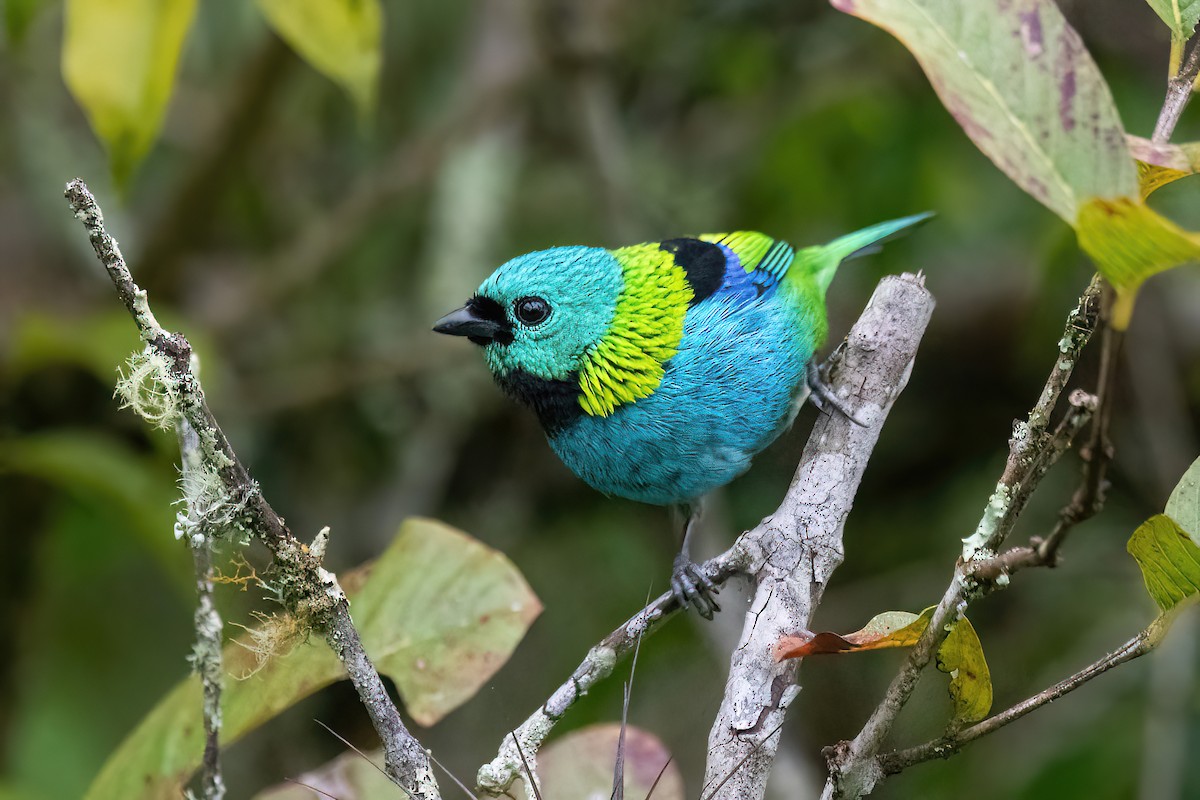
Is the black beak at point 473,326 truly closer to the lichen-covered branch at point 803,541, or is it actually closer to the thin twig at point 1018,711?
the lichen-covered branch at point 803,541

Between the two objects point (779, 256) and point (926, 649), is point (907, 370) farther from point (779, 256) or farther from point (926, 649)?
point (779, 256)

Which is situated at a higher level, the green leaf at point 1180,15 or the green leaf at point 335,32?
the green leaf at point 335,32

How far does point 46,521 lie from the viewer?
3529mm

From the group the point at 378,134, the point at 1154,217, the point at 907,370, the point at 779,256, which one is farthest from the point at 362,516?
the point at 1154,217

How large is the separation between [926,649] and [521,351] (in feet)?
4.01

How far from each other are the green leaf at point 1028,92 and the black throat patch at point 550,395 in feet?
4.32

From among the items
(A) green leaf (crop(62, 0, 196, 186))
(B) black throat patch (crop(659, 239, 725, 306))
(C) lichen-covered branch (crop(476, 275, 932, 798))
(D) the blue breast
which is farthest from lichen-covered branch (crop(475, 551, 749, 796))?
(A) green leaf (crop(62, 0, 196, 186))

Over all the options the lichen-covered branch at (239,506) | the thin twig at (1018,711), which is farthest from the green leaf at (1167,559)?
the lichen-covered branch at (239,506)

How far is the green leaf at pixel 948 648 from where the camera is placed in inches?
52.7

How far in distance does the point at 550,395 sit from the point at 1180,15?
4.53 feet

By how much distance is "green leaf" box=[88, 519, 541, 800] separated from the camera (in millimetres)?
1815

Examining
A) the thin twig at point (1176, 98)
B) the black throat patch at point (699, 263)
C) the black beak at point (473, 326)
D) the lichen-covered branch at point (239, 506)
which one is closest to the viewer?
the lichen-covered branch at point (239, 506)

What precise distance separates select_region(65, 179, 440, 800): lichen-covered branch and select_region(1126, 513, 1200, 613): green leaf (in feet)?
2.81

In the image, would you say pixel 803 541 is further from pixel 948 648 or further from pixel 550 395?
pixel 550 395
